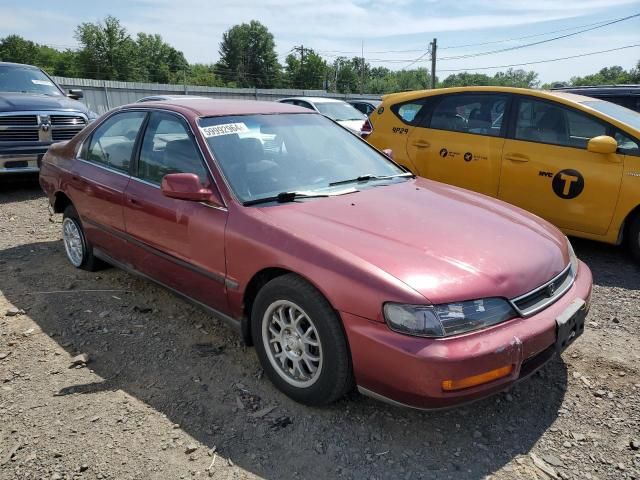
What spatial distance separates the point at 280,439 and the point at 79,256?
301 cm

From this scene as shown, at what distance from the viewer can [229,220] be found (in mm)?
2881

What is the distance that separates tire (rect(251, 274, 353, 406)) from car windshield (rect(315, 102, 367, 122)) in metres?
10.1

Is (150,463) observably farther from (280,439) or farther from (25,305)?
(25,305)

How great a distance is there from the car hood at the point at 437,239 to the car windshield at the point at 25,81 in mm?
7459

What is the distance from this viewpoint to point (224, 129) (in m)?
3.32

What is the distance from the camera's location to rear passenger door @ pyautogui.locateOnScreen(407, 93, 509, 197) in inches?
214

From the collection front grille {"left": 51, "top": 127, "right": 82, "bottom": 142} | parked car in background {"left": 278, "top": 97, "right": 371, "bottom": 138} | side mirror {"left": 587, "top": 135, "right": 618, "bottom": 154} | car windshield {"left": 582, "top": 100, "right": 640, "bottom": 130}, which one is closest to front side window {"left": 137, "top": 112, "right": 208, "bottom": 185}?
side mirror {"left": 587, "top": 135, "right": 618, "bottom": 154}

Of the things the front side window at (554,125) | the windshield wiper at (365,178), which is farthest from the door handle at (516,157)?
the windshield wiper at (365,178)

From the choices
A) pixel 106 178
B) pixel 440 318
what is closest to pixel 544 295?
pixel 440 318

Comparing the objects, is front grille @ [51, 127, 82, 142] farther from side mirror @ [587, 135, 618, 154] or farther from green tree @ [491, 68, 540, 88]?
green tree @ [491, 68, 540, 88]

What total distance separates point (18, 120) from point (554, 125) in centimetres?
703

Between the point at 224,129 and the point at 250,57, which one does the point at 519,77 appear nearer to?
the point at 250,57

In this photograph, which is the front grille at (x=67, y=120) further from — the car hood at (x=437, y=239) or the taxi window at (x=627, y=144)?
the taxi window at (x=627, y=144)

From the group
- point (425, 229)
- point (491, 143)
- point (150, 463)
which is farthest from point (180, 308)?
point (491, 143)
